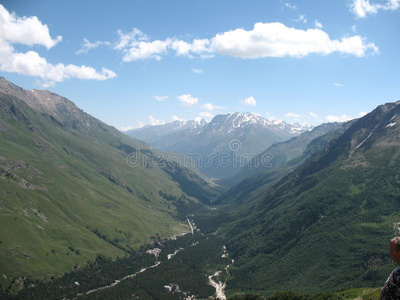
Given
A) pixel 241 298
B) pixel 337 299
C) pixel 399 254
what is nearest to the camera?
pixel 399 254

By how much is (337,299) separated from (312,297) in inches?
405

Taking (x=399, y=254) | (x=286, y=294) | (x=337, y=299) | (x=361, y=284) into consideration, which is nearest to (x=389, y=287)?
(x=399, y=254)

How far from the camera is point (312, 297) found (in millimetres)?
137250

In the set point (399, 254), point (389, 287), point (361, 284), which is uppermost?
Answer: point (399, 254)

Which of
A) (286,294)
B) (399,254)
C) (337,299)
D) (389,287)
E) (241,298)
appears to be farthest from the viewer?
(241,298)

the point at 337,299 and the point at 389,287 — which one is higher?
the point at 389,287

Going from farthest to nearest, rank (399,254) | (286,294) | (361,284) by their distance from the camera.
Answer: (361,284) → (286,294) → (399,254)

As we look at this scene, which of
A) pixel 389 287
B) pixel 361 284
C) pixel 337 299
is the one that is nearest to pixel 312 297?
pixel 337 299

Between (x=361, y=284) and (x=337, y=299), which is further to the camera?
(x=361, y=284)

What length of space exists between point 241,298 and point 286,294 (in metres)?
23.4

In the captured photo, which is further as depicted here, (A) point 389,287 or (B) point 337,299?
(B) point 337,299

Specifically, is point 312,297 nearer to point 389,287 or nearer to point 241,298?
point 241,298

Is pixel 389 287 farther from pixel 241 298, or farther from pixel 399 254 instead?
pixel 241 298

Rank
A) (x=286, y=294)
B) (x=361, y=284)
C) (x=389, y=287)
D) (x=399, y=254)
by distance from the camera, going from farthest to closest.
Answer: (x=361, y=284), (x=286, y=294), (x=389, y=287), (x=399, y=254)
